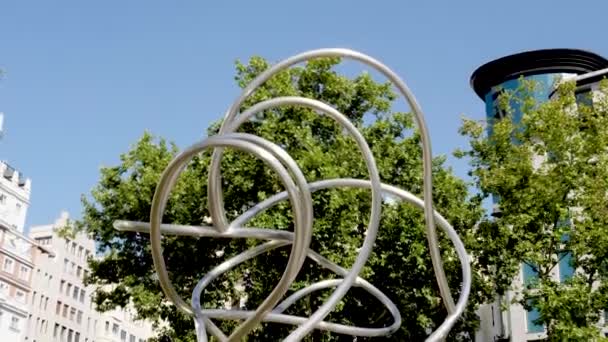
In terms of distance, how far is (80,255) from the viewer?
76.1 meters

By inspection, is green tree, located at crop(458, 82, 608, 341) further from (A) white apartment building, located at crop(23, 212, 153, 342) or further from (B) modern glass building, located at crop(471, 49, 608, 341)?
(A) white apartment building, located at crop(23, 212, 153, 342)

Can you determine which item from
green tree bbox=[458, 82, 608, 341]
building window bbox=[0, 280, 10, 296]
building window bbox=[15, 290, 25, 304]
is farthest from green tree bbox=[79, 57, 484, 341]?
building window bbox=[15, 290, 25, 304]

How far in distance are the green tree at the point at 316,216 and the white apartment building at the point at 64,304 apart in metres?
40.7

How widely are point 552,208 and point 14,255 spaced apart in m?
48.7

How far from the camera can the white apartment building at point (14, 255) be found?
5888 cm

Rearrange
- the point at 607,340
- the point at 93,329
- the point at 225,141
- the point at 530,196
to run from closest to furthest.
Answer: the point at 225,141
the point at 607,340
the point at 530,196
the point at 93,329

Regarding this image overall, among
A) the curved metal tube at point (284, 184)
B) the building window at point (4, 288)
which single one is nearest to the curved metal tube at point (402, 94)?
the curved metal tube at point (284, 184)

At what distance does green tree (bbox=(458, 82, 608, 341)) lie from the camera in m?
20.5

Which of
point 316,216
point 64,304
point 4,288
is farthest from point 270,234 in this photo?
point 64,304

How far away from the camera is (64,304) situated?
71.0 m

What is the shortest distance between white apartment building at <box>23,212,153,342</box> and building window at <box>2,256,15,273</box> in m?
4.24

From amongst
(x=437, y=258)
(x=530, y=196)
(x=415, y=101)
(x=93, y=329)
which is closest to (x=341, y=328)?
(x=437, y=258)

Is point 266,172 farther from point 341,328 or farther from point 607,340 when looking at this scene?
point 341,328

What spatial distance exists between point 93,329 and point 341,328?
66856 millimetres
